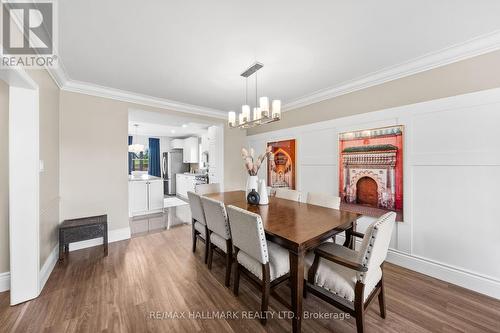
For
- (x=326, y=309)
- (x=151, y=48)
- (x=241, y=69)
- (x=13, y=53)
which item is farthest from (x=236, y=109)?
(x=326, y=309)

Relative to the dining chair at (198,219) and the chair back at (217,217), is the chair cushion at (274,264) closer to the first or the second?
the chair back at (217,217)

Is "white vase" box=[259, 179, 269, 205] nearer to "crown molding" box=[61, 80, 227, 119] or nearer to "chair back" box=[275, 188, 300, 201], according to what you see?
"chair back" box=[275, 188, 300, 201]

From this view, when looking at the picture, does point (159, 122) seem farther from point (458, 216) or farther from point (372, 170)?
point (458, 216)

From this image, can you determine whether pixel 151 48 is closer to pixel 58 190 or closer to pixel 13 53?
pixel 13 53

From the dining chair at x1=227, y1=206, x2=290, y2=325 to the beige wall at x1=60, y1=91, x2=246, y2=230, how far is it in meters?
2.54

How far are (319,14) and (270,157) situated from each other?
2.90m

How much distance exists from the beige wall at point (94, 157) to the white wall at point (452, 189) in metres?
3.98

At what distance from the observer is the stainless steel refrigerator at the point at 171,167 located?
783 centimetres

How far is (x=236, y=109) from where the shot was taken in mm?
4281

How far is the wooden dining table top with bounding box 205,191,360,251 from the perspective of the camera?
144 centimetres

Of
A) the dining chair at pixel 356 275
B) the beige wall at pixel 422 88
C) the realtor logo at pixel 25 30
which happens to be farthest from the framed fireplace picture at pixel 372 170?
the realtor logo at pixel 25 30

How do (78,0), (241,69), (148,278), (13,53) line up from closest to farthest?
1. (78,0)
2. (13,53)
3. (148,278)
4. (241,69)

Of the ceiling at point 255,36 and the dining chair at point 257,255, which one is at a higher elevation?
the ceiling at point 255,36

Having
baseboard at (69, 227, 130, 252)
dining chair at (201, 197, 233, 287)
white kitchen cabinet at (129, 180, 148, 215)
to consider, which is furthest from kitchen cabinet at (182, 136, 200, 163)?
dining chair at (201, 197, 233, 287)
